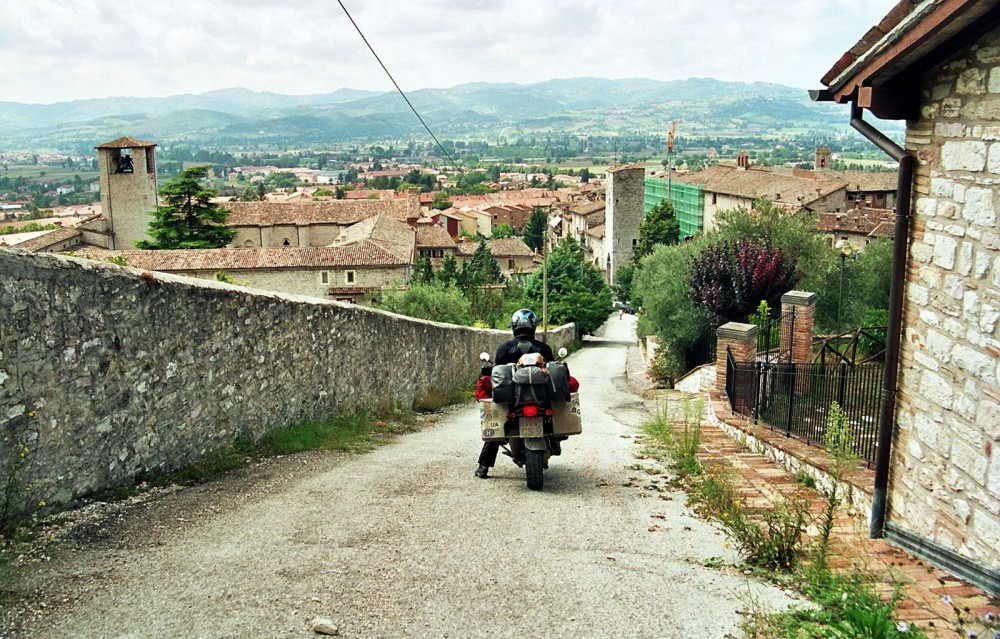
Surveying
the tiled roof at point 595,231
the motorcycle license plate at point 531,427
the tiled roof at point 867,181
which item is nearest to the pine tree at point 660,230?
the tiled roof at point 867,181

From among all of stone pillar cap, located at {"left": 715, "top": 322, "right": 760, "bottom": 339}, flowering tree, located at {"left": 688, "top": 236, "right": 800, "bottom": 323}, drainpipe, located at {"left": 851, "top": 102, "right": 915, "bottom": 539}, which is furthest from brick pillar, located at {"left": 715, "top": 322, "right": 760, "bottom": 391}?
flowering tree, located at {"left": 688, "top": 236, "right": 800, "bottom": 323}

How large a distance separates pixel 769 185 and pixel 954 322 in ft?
218

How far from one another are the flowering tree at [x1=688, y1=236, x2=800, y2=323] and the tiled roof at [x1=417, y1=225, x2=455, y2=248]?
5206cm

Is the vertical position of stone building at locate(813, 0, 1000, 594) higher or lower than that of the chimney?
lower

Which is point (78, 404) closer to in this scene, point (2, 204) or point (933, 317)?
point (933, 317)

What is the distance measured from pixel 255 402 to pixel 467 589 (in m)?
4.17

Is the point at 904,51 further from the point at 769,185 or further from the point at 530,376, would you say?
the point at 769,185

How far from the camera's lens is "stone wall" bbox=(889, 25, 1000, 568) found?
462 cm

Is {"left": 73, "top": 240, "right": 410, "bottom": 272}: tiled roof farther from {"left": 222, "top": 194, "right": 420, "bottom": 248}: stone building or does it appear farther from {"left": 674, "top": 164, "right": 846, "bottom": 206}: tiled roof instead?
{"left": 674, "top": 164, "right": 846, "bottom": 206}: tiled roof

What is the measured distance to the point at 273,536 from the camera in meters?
5.12

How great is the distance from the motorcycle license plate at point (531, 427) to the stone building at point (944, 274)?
2.56 metres

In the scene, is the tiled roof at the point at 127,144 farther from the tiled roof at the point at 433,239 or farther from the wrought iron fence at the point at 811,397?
the wrought iron fence at the point at 811,397

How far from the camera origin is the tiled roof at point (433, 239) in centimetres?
7312

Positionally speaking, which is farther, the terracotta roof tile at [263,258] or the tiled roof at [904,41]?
the terracotta roof tile at [263,258]
